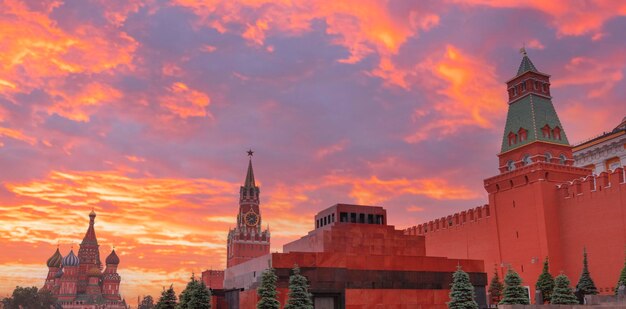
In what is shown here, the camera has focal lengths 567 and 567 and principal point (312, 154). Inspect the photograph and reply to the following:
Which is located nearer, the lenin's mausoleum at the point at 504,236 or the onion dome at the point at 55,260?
the lenin's mausoleum at the point at 504,236

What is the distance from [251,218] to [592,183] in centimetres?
8342

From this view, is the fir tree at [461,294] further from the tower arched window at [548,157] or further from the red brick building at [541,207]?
the tower arched window at [548,157]

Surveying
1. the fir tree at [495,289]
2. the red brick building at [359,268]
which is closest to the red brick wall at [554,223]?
the fir tree at [495,289]

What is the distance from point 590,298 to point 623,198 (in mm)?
7659

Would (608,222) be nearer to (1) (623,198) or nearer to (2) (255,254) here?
(1) (623,198)

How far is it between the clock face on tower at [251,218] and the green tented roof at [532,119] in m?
75.9

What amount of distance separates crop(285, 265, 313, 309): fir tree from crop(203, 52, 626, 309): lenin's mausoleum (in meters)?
2.27

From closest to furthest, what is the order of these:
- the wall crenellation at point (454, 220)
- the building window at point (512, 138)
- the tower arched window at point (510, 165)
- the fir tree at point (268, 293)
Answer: the fir tree at point (268, 293) → the tower arched window at point (510, 165) → the building window at point (512, 138) → the wall crenellation at point (454, 220)

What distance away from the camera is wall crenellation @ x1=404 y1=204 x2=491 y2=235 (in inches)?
1794

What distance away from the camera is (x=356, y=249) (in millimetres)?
33000

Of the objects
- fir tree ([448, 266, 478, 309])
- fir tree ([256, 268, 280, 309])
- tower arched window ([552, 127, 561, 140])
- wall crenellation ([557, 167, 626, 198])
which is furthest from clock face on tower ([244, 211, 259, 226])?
fir tree ([256, 268, 280, 309])

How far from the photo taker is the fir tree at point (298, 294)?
25672 mm

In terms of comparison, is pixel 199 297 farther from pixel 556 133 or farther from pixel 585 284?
pixel 556 133

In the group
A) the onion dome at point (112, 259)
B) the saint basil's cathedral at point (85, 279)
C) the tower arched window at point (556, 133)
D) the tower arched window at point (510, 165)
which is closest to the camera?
the tower arched window at point (556, 133)
